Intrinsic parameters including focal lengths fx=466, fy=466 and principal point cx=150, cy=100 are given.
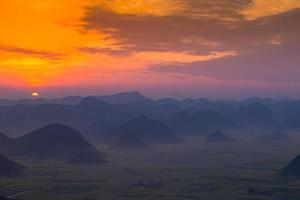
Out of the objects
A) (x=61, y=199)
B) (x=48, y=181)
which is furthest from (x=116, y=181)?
(x=61, y=199)

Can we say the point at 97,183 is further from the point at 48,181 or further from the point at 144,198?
the point at 144,198

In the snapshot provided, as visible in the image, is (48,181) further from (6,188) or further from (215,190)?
(215,190)

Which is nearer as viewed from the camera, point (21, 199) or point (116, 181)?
point (21, 199)

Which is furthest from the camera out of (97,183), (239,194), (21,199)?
(97,183)

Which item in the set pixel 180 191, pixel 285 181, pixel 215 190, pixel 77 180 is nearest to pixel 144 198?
pixel 180 191

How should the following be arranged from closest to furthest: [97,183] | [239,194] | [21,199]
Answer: [21,199], [239,194], [97,183]

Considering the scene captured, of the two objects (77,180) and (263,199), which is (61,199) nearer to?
(77,180)

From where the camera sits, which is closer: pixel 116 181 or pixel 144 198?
pixel 144 198

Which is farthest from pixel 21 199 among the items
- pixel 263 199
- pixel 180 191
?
pixel 263 199
